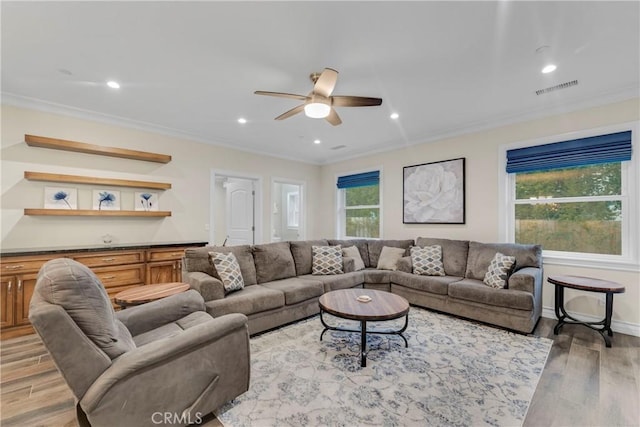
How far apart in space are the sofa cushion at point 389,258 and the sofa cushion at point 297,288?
1356mm

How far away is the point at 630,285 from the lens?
120 inches

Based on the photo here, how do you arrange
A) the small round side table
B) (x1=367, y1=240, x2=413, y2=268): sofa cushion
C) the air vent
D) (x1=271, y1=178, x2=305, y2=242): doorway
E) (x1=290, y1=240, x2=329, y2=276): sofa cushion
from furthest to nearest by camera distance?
(x1=271, y1=178, x2=305, y2=242): doorway → (x1=367, y1=240, x2=413, y2=268): sofa cushion → (x1=290, y1=240, x2=329, y2=276): sofa cushion → the air vent → the small round side table

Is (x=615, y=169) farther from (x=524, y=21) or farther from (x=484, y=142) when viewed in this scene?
(x=524, y=21)

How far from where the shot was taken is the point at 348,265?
13.9ft

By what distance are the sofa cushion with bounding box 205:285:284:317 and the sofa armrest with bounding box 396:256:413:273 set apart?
6.49 feet

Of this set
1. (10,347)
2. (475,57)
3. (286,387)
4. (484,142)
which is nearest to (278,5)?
(475,57)

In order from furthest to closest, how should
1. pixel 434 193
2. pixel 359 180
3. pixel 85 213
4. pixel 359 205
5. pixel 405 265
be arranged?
pixel 359 205, pixel 359 180, pixel 434 193, pixel 405 265, pixel 85 213

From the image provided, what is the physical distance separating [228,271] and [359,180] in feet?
11.8

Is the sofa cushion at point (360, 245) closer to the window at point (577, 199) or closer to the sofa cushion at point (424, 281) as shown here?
the sofa cushion at point (424, 281)

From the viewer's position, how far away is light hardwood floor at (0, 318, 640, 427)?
1774mm

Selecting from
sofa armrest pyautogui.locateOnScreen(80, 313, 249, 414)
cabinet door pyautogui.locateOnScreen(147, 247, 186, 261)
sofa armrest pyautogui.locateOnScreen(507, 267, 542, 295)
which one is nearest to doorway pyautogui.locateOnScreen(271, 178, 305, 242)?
cabinet door pyautogui.locateOnScreen(147, 247, 186, 261)

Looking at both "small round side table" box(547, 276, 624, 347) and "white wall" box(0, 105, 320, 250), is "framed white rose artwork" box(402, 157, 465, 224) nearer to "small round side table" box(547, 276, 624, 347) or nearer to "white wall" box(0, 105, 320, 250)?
"small round side table" box(547, 276, 624, 347)

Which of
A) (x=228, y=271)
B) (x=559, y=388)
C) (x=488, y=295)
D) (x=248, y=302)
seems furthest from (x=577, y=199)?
(x=228, y=271)

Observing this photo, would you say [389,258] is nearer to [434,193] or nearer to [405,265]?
[405,265]
